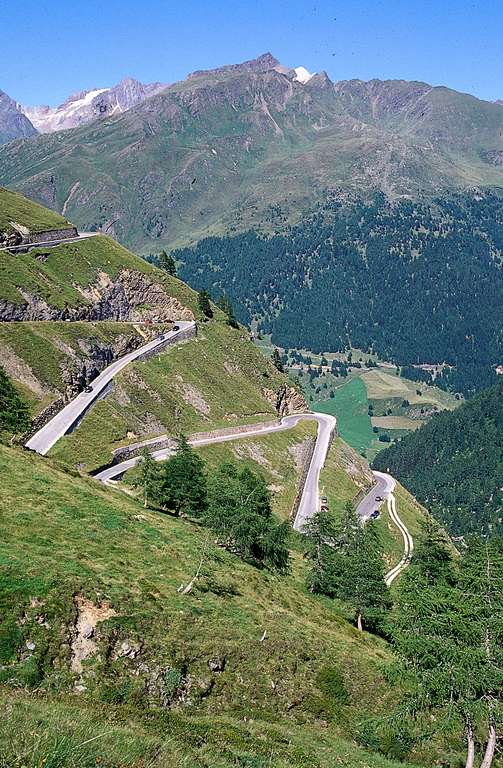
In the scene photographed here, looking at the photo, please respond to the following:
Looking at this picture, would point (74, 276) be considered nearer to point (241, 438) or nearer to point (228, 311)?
point (228, 311)

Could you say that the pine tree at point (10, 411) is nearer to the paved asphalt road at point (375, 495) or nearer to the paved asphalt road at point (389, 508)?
the paved asphalt road at point (389, 508)

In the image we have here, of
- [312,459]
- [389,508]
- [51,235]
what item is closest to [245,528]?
[312,459]

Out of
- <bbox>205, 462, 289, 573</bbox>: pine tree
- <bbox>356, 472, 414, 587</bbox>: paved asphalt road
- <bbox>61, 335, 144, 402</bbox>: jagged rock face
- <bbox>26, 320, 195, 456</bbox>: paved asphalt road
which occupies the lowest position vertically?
<bbox>356, 472, 414, 587</bbox>: paved asphalt road

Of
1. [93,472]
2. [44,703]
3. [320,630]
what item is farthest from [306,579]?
[44,703]

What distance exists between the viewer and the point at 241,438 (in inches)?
4286

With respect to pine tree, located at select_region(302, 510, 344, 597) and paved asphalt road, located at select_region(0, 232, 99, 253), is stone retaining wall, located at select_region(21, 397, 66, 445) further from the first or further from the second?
paved asphalt road, located at select_region(0, 232, 99, 253)

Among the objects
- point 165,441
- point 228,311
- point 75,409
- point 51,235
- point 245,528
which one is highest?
point 51,235

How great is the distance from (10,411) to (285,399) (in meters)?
84.3

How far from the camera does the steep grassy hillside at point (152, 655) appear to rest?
19.2 metres

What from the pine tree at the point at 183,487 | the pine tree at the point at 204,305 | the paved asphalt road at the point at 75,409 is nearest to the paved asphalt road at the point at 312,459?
the paved asphalt road at the point at 75,409

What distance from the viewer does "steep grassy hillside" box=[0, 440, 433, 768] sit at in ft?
63.0

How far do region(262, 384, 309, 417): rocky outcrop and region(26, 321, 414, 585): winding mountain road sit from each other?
8.86ft

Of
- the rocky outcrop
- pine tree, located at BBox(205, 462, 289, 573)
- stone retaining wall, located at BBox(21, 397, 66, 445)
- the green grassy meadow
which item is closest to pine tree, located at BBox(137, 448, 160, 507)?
pine tree, located at BBox(205, 462, 289, 573)

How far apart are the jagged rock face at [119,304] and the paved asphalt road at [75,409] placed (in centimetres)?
1344
